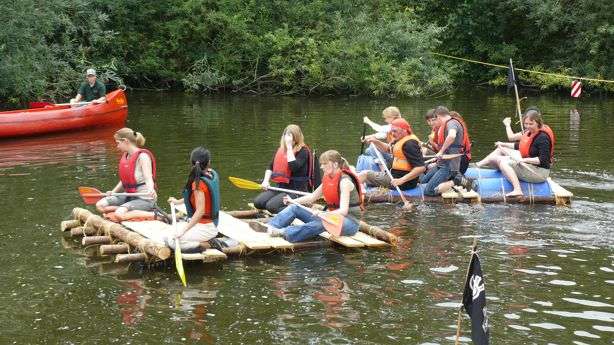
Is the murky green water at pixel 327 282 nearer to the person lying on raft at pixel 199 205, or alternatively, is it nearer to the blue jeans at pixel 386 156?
the person lying on raft at pixel 199 205

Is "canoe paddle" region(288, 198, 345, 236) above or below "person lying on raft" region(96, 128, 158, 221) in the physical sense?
below

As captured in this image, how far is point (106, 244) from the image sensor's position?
10430mm

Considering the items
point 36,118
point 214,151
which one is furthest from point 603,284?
point 36,118

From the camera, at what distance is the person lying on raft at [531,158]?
1330 cm

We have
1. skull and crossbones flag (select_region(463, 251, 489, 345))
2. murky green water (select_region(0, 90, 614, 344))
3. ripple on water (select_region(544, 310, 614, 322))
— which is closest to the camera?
skull and crossbones flag (select_region(463, 251, 489, 345))

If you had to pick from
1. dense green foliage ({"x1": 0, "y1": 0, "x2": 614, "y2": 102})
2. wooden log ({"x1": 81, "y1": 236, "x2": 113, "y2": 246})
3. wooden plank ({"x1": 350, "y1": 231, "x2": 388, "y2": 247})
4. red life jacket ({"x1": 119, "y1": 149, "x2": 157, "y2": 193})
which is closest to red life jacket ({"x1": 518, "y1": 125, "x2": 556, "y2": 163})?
wooden plank ({"x1": 350, "y1": 231, "x2": 388, "y2": 247})

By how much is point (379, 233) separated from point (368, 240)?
0.99ft

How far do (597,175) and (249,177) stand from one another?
5.68m

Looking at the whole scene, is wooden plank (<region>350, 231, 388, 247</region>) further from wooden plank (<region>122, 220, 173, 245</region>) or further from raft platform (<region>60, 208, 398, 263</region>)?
wooden plank (<region>122, 220, 173, 245</region>)

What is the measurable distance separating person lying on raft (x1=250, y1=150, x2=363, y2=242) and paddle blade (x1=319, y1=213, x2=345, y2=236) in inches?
2.6

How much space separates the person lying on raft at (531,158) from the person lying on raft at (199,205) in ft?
17.1

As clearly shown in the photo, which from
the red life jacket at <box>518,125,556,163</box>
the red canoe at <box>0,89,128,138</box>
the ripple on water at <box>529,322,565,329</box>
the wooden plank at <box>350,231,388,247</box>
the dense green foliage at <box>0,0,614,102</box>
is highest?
the dense green foliage at <box>0,0,614,102</box>

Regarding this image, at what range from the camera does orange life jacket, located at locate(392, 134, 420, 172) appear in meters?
13.2

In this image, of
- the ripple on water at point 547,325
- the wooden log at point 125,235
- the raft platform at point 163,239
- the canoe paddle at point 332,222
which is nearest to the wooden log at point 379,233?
the raft platform at point 163,239
